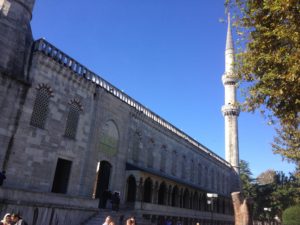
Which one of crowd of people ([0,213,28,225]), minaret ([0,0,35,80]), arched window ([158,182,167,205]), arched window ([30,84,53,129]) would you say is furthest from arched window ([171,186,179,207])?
crowd of people ([0,213,28,225])

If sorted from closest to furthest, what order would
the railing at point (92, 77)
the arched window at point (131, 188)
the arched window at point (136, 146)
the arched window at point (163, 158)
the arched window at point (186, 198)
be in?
the railing at point (92, 77), the arched window at point (131, 188), the arched window at point (136, 146), the arched window at point (163, 158), the arched window at point (186, 198)

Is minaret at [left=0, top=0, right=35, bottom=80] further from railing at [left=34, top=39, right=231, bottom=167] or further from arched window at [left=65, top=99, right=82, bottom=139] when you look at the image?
arched window at [left=65, top=99, right=82, bottom=139]

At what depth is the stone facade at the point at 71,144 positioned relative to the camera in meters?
15.9

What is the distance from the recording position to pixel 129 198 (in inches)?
974

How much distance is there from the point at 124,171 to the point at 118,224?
565 centimetres

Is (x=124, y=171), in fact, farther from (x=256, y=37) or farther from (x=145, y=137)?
(x=256, y=37)

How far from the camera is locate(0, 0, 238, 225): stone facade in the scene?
15.9 m

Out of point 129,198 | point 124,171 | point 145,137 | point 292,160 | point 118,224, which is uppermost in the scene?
point 145,137

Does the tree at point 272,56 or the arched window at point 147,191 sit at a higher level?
the tree at point 272,56

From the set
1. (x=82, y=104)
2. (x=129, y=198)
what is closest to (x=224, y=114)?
(x=129, y=198)

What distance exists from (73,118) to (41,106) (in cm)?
267

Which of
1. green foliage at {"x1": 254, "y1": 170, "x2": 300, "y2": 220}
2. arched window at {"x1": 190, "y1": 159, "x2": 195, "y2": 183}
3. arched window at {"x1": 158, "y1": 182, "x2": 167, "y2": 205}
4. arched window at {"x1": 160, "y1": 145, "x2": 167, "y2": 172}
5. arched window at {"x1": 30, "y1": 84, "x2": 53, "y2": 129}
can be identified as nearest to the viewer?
arched window at {"x1": 30, "y1": 84, "x2": 53, "y2": 129}

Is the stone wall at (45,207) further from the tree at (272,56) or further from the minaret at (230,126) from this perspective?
the minaret at (230,126)

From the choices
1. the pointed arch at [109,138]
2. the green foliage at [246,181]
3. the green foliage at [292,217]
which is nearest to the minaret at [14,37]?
the pointed arch at [109,138]
